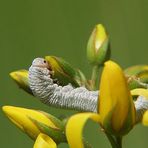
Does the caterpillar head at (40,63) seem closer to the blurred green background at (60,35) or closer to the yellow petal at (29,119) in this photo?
the yellow petal at (29,119)

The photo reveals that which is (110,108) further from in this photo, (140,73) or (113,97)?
(140,73)

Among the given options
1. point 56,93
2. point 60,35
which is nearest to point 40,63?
point 56,93

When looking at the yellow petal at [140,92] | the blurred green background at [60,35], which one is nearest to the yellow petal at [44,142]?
the yellow petal at [140,92]

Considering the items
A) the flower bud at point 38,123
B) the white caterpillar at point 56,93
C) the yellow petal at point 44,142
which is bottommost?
the yellow petal at point 44,142

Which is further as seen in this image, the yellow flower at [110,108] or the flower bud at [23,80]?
the flower bud at [23,80]

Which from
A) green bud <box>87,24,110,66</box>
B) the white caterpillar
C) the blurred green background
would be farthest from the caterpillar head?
the blurred green background

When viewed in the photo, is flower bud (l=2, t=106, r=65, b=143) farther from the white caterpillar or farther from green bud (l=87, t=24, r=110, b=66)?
Answer: green bud (l=87, t=24, r=110, b=66)

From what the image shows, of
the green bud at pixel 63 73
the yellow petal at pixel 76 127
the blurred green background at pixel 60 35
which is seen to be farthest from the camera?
the blurred green background at pixel 60 35

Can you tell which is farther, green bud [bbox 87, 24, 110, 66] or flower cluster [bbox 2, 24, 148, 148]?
green bud [bbox 87, 24, 110, 66]
